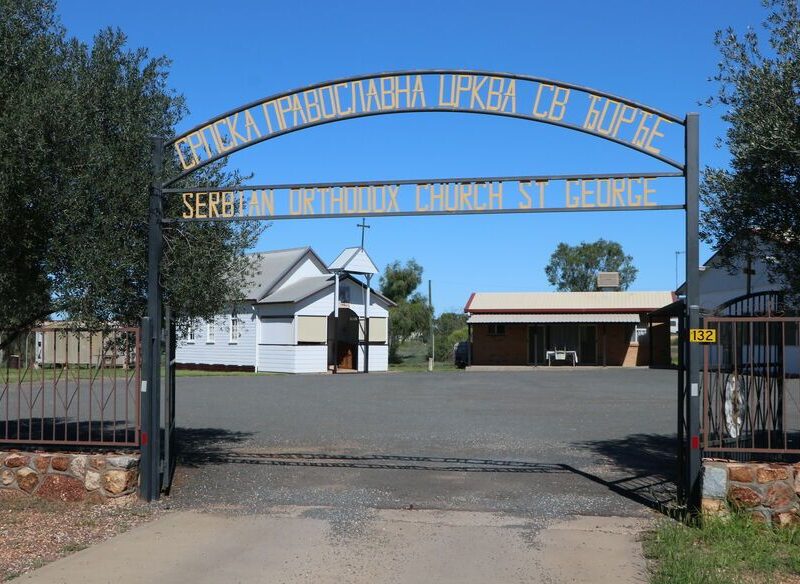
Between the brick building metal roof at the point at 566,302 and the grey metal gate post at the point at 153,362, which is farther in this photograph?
the brick building metal roof at the point at 566,302

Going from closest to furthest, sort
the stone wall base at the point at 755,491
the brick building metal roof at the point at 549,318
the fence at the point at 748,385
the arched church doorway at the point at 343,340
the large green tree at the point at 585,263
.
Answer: the stone wall base at the point at 755,491 < the fence at the point at 748,385 < the arched church doorway at the point at 343,340 < the brick building metal roof at the point at 549,318 < the large green tree at the point at 585,263

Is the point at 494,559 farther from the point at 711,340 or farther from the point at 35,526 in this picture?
the point at 35,526

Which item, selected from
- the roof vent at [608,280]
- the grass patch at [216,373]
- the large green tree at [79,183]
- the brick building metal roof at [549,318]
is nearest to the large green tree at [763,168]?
the large green tree at [79,183]

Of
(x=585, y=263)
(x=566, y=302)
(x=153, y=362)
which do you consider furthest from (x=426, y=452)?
(x=585, y=263)

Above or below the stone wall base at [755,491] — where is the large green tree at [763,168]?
above

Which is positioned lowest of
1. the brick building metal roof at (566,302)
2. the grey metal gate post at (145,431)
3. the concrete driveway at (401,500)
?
the concrete driveway at (401,500)

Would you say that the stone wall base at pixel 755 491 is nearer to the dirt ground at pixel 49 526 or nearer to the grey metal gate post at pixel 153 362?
the dirt ground at pixel 49 526

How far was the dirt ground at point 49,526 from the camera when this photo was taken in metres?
6.70

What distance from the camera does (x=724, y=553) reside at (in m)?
6.69

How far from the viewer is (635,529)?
7.68 meters

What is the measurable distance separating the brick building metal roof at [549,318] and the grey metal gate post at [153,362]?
31.5 metres

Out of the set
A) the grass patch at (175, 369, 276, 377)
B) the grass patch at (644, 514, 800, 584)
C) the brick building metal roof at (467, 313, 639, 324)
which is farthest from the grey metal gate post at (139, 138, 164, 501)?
the brick building metal roof at (467, 313, 639, 324)

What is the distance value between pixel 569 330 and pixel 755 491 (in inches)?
1351

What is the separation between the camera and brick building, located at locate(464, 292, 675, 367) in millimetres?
39625
